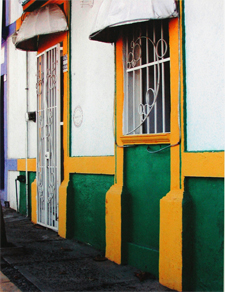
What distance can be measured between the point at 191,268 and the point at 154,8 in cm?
293

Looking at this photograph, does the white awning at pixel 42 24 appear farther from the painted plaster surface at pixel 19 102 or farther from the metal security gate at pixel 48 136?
the painted plaster surface at pixel 19 102

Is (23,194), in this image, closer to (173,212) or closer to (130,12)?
(173,212)

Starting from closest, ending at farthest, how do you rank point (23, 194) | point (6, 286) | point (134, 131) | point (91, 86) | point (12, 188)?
point (6, 286)
point (134, 131)
point (91, 86)
point (23, 194)
point (12, 188)

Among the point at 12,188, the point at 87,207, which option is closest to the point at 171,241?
the point at 87,207

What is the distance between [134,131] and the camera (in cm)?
553

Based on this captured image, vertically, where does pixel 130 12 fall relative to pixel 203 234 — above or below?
above

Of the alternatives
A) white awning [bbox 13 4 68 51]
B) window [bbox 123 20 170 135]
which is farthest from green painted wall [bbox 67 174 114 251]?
white awning [bbox 13 4 68 51]

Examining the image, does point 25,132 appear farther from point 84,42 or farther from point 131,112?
point 131,112

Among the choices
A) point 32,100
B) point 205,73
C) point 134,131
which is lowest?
point 134,131

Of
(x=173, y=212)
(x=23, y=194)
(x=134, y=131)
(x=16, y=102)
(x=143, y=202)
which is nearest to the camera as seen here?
(x=173, y=212)

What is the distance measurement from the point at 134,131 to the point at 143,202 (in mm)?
959

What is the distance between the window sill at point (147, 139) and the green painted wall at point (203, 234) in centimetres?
61

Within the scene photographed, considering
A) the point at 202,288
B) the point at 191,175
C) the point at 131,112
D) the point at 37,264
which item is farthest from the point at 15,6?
the point at 202,288

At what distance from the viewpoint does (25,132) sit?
964 cm
